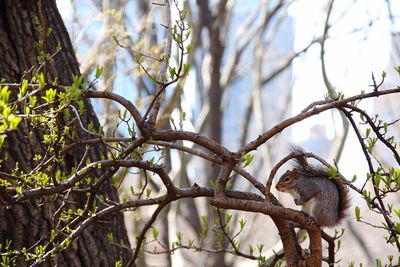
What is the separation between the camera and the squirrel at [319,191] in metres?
1.57

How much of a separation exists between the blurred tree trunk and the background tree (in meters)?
0.03

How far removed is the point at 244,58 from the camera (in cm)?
633

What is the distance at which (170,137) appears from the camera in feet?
4.22

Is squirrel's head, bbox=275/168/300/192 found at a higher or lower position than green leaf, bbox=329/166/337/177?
higher

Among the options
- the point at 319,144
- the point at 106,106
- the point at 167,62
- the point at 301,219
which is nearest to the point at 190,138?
the point at 167,62

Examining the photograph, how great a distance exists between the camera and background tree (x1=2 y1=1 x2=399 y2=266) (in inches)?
48.8

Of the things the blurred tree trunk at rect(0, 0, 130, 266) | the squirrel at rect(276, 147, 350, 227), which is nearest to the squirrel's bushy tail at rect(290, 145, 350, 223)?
the squirrel at rect(276, 147, 350, 227)

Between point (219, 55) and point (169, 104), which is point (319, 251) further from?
point (219, 55)

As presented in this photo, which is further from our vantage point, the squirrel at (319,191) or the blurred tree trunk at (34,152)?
the blurred tree trunk at (34,152)

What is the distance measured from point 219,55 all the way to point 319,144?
55.0 inches

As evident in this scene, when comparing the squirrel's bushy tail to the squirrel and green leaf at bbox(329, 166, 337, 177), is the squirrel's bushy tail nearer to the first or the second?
the squirrel

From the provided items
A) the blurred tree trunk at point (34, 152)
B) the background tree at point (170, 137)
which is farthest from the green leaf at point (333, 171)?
the blurred tree trunk at point (34, 152)

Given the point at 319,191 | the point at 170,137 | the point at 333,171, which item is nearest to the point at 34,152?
the point at 170,137

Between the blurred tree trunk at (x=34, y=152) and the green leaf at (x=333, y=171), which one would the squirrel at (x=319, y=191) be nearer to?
the green leaf at (x=333, y=171)
